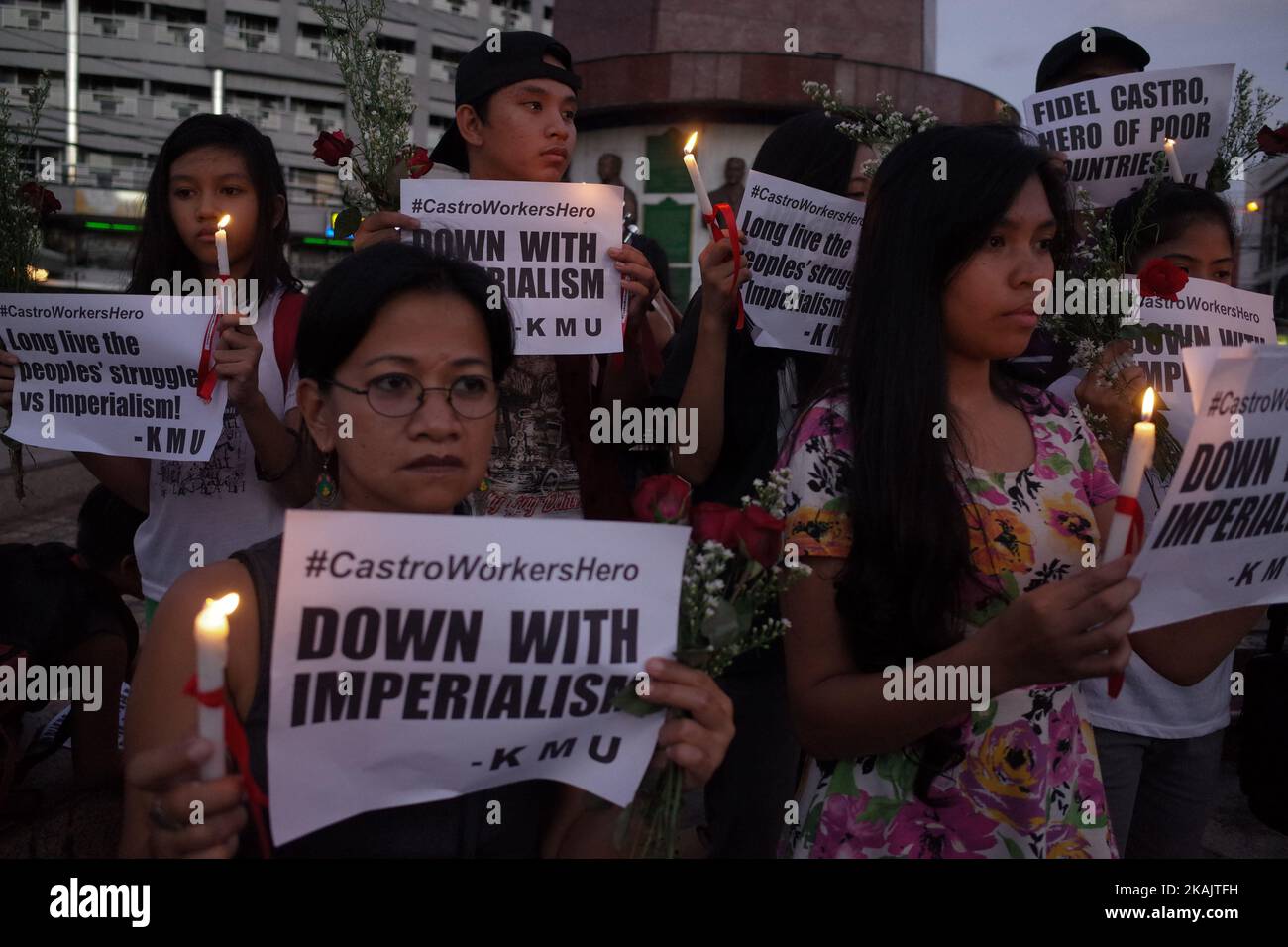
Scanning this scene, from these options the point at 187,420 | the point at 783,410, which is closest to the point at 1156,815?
the point at 783,410

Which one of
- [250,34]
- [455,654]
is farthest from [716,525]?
[250,34]

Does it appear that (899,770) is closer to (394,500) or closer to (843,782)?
(843,782)

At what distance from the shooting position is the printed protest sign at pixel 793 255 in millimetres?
2986

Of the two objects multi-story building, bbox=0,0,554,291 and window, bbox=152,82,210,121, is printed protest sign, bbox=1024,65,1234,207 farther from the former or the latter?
window, bbox=152,82,210,121

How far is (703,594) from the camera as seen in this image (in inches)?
65.1

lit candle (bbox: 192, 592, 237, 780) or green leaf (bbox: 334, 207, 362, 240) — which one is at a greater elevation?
green leaf (bbox: 334, 207, 362, 240)

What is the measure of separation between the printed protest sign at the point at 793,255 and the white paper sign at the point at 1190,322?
2.52 ft

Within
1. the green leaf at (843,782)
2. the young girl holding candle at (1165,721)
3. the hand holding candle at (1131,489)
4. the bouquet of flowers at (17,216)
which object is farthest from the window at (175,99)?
the hand holding candle at (1131,489)

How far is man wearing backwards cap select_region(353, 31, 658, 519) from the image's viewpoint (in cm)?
285

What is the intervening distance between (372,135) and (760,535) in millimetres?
1930

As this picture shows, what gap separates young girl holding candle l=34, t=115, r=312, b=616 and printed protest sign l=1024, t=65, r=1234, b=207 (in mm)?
2281

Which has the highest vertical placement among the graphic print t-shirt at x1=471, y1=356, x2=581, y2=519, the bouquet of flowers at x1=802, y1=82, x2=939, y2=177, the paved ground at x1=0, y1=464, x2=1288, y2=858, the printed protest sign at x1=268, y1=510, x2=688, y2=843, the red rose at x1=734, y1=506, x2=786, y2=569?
the bouquet of flowers at x1=802, y1=82, x2=939, y2=177

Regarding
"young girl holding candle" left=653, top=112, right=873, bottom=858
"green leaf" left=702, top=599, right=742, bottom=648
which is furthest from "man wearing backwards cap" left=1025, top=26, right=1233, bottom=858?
"green leaf" left=702, top=599, right=742, bottom=648

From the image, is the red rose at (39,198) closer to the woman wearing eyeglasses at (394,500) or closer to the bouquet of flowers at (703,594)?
the woman wearing eyeglasses at (394,500)
